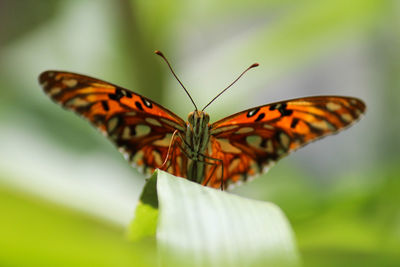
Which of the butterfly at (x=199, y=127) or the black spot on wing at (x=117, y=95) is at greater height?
the black spot on wing at (x=117, y=95)

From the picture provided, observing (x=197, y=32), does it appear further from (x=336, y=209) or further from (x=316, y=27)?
(x=336, y=209)

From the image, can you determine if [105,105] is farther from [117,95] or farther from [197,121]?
[197,121]

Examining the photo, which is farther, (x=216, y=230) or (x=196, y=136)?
(x=196, y=136)

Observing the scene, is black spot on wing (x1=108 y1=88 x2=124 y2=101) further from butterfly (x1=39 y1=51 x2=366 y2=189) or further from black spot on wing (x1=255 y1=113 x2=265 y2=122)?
black spot on wing (x1=255 y1=113 x2=265 y2=122)

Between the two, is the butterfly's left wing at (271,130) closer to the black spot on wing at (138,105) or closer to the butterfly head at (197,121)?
the butterfly head at (197,121)

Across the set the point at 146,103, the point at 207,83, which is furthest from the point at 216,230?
the point at 207,83

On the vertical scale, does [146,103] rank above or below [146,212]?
above

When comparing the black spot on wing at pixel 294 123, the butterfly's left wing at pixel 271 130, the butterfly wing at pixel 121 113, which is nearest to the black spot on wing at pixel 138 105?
the butterfly wing at pixel 121 113
